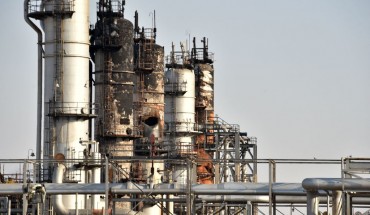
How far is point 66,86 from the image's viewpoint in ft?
169

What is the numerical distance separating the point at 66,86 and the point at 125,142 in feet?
28.7

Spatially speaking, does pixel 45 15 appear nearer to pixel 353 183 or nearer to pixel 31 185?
pixel 31 185

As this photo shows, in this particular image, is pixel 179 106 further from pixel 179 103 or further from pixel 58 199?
pixel 58 199

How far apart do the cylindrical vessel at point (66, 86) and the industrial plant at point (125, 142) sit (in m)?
0.04

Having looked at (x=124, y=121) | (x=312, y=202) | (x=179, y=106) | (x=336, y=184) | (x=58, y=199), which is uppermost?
(x=179, y=106)

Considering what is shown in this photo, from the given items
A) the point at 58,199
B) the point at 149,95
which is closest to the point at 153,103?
the point at 149,95

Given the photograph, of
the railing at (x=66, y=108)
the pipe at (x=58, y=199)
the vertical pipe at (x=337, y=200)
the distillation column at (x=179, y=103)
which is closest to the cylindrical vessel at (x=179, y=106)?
the distillation column at (x=179, y=103)

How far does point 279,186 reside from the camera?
43.0 meters

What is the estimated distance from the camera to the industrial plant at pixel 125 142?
1714 inches

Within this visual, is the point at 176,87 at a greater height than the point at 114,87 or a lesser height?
greater

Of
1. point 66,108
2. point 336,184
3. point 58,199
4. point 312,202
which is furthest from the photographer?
point 66,108

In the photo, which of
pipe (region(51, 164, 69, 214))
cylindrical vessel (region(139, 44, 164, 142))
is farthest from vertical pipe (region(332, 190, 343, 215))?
cylindrical vessel (region(139, 44, 164, 142))

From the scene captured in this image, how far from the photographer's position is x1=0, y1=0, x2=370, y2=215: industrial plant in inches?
1714

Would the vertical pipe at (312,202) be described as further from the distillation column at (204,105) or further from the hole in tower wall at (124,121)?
the distillation column at (204,105)
